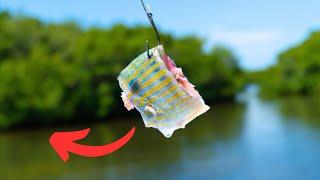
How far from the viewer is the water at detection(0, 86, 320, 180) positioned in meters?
12.5

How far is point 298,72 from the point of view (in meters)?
41.2

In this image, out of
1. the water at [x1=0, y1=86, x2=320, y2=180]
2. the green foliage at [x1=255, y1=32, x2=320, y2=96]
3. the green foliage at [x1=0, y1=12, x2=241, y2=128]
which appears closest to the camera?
the water at [x1=0, y1=86, x2=320, y2=180]

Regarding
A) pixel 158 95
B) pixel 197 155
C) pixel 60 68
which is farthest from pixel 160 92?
pixel 60 68

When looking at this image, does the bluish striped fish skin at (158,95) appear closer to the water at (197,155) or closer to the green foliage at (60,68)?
the water at (197,155)

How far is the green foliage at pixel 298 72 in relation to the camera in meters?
40.4

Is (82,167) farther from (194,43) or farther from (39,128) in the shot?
(194,43)

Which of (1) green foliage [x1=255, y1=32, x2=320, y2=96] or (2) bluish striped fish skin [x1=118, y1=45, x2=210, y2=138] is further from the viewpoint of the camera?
(1) green foliage [x1=255, y1=32, x2=320, y2=96]

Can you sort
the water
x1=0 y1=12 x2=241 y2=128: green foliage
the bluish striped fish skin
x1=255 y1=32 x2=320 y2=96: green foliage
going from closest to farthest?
the bluish striped fish skin < the water < x1=0 y1=12 x2=241 y2=128: green foliage < x1=255 y1=32 x2=320 y2=96: green foliage

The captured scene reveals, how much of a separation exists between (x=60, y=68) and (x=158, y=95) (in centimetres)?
2527

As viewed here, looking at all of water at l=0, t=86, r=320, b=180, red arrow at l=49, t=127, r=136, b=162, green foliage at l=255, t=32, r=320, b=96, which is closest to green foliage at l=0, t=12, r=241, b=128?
water at l=0, t=86, r=320, b=180

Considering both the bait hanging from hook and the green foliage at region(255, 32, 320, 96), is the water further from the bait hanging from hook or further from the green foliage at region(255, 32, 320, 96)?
the green foliage at region(255, 32, 320, 96)

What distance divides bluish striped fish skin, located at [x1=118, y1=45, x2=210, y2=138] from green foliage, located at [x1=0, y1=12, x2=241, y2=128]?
23367mm

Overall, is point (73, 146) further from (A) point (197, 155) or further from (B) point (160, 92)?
(A) point (197, 155)

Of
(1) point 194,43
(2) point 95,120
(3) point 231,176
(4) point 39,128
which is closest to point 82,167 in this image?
(3) point 231,176
